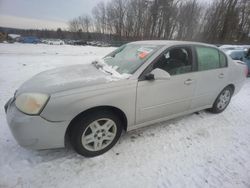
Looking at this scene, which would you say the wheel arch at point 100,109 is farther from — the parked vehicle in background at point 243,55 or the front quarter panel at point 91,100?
the parked vehicle in background at point 243,55

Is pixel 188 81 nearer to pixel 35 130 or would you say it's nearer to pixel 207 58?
pixel 207 58

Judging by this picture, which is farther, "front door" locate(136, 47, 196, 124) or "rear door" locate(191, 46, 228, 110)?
"rear door" locate(191, 46, 228, 110)

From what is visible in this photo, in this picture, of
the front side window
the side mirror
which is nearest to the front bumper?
the side mirror

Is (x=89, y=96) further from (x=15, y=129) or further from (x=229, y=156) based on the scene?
(x=229, y=156)

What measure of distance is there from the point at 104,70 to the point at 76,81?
597mm

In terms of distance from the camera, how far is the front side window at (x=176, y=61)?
241 cm

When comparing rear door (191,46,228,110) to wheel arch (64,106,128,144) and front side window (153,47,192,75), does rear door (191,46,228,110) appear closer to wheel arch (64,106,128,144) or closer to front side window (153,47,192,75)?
front side window (153,47,192,75)

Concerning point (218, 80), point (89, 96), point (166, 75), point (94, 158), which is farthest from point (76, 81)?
point (218, 80)

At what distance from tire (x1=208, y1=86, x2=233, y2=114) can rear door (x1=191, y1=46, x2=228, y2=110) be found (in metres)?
0.18

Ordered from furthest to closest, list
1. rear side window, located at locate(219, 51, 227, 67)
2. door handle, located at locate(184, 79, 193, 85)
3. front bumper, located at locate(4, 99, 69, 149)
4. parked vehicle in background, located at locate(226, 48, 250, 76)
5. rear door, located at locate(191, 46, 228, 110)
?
1. parked vehicle in background, located at locate(226, 48, 250, 76)
2. rear side window, located at locate(219, 51, 227, 67)
3. rear door, located at locate(191, 46, 228, 110)
4. door handle, located at locate(184, 79, 193, 85)
5. front bumper, located at locate(4, 99, 69, 149)

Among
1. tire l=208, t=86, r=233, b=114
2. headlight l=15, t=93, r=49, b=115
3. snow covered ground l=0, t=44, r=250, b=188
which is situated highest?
headlight l=15, t=93, r=49, b=115

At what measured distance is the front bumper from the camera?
1.73m

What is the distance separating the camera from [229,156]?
233 centimetres

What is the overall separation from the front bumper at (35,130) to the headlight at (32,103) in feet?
0.18
